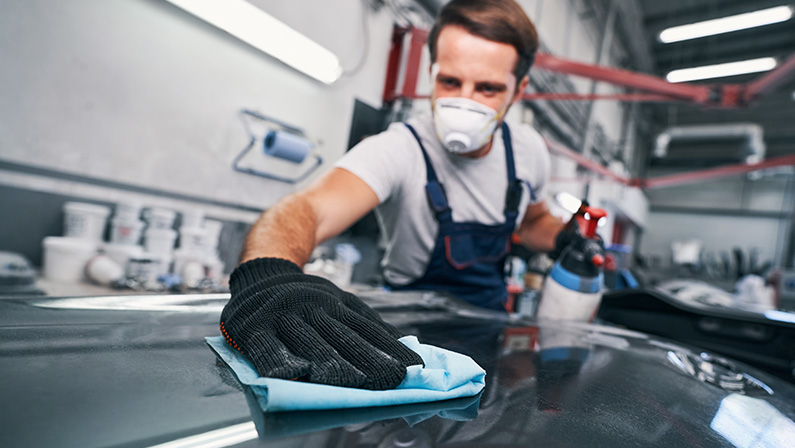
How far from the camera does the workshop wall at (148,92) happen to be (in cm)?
136

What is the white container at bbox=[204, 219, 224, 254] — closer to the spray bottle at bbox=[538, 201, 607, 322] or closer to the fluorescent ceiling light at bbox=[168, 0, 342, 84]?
the fluorescent ceiling light at bbox=[168, 0, 342, 84]

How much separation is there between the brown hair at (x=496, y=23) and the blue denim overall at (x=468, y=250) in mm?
286

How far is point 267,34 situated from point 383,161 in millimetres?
1076

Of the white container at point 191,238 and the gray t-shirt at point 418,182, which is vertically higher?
the gray t-shirt at point 418,182

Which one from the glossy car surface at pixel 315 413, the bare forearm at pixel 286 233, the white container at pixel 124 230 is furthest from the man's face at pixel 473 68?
the white container at pixel 124 230

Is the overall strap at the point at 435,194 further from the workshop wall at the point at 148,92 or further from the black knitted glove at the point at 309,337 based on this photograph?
the workshop wall at the point at 148,92

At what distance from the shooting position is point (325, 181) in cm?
108

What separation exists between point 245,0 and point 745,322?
210 cm

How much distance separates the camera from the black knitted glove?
40 centimetres

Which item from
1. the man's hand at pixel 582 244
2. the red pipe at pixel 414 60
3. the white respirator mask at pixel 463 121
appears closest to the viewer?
the man's hand at pixel 582 244

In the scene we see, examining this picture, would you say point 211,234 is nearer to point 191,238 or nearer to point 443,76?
point 191,238

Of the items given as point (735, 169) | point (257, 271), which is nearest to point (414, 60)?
point (257, 271)

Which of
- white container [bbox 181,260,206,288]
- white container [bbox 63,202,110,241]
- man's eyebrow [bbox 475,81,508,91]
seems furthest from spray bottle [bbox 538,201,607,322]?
white container [bbox 63,202,110,241]

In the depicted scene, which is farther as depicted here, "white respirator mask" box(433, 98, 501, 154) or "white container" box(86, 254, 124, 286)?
"white container" box(86, 254, 124, 286)
